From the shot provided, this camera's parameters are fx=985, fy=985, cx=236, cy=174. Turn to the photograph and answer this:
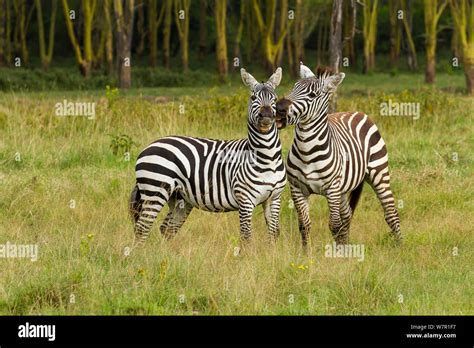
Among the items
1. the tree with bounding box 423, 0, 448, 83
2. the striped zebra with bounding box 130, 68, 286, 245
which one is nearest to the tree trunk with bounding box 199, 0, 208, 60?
the tree with bounding box 423, 0, 448, 83

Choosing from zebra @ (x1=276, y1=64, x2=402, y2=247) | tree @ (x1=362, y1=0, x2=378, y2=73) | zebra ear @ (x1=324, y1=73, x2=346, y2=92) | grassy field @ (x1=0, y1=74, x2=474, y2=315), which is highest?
tree @ (x1=362, y1=0, x2=378, y2=73)

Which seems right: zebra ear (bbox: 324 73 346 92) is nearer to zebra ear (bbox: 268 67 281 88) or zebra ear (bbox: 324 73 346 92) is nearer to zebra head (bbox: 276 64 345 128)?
zebra head (bbox: 276 64 345 128)

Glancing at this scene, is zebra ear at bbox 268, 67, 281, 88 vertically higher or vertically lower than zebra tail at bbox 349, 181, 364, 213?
higher

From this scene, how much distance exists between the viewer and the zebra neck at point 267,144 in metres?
9.08

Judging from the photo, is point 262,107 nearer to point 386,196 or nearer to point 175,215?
point 175,215

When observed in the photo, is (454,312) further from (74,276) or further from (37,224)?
(37,224)

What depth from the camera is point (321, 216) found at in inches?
452

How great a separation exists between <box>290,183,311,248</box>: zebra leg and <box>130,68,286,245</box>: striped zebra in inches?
16.7

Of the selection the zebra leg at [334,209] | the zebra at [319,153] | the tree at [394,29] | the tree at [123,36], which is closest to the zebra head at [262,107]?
the zebra at [319,153]

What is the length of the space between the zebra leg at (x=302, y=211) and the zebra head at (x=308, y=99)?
0.71 meters

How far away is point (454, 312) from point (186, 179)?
3115 mm

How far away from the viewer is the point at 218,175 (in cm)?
948

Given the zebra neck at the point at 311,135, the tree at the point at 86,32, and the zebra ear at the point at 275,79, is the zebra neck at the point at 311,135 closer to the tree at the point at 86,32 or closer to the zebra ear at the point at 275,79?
the zebra ear at the point at 275,79

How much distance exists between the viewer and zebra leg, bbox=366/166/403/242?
10.4 meters
